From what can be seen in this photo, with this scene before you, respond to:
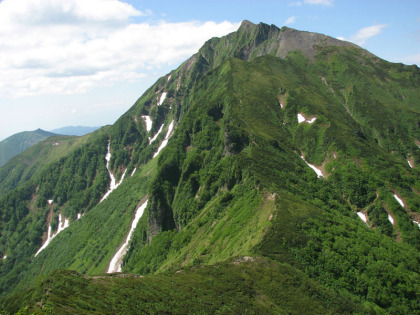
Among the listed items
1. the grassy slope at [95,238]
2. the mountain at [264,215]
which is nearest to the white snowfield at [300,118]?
the mountain at [264,215]

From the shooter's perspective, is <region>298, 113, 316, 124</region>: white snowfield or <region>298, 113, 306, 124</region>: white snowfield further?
<region>298, 113, 306, 124</region>: white snowfield

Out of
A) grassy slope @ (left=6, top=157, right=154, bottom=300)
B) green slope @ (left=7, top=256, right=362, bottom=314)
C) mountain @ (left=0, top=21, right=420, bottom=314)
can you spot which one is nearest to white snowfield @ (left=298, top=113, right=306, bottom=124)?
mountain @ (left=0, top=21, right=420, bottom=314)

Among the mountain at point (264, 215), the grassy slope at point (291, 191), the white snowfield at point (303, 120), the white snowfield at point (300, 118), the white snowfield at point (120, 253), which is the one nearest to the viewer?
the mountain at point (264, 215)

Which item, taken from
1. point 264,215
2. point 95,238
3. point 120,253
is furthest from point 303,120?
point 95,238

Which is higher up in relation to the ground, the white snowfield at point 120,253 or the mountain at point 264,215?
the mountain at point 264,215

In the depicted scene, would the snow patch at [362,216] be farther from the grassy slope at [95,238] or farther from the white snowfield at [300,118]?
the grassy slope at [95,238]

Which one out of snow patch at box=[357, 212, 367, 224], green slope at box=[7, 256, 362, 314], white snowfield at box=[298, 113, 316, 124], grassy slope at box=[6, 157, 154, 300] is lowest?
grassy slope at box=[6, 157, 154, 300]

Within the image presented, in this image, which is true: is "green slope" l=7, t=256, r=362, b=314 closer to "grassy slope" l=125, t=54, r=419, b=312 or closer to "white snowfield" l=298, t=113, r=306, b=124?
"grassy slope" l=125, t=54, r=419, b=312

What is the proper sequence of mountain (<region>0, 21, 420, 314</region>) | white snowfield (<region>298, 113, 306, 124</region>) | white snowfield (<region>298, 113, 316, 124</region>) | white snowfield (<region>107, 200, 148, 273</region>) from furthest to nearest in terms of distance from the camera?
white snowfield (<region>298, 113, 306, 124</region>)
white snowfield (<region>298, 113, 316, 124</region>)
white snowfield (<region>107, 200, 148, 273</region>)
mountain (<region>0, 21, 420, 314</region>)

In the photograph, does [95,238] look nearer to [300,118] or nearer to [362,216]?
[300,118]

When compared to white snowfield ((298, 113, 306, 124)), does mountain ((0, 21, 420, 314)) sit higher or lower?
lower
